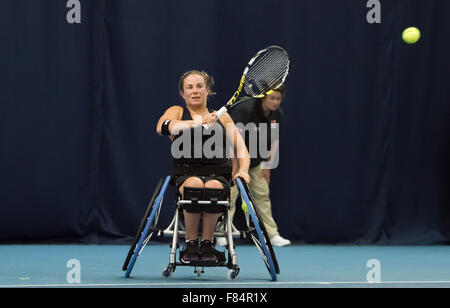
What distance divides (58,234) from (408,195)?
122 inches

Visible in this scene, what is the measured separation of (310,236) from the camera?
7.04 metres

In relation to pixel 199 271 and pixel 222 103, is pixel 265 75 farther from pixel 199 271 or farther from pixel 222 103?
pixel 222 103

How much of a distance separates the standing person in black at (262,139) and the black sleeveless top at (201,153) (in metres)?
2.21

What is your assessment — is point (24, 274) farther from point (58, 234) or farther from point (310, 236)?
point (310, 236)

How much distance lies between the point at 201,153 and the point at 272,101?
7.72ft

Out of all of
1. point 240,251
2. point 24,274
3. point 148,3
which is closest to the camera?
point 24,274

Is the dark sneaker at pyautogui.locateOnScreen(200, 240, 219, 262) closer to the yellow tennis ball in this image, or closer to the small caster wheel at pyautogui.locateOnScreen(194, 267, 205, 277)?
the small caster wheel at pyautogui.locateOnScreen(194, 267, 205, 277)

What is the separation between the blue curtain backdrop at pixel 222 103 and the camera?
6703 mm

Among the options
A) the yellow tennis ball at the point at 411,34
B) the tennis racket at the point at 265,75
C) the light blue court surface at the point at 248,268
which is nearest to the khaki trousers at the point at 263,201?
the light blue court surface at the point at 248,268

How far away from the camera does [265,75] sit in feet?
15.1

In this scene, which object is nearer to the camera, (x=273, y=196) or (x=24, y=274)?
(x=24, y=274)

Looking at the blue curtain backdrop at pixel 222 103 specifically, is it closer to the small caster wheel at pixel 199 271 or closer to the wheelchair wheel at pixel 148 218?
the small caster wheel at pixel 199 271

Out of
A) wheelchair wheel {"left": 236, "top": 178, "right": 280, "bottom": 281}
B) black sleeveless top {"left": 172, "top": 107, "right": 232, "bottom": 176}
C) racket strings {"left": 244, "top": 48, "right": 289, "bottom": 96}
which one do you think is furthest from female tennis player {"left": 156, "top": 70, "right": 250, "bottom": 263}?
racket strings {"left": 244, "top": 48, "right": 289, "bottom": 96}

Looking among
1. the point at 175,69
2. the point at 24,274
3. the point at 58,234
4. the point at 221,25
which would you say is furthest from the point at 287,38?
the point at 24,274
